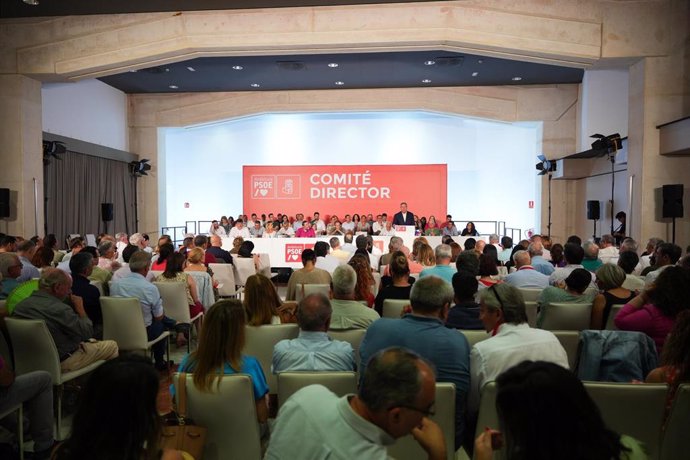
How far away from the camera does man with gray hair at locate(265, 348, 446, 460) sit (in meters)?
1.46

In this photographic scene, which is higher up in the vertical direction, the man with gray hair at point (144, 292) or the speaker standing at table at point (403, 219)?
the speaker standing at table at point (403, 219)

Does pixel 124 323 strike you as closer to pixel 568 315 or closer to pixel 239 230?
pixel 568 315

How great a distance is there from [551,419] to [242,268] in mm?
7605

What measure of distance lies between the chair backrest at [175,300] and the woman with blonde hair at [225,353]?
9.72ft

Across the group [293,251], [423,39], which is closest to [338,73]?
[423,39]

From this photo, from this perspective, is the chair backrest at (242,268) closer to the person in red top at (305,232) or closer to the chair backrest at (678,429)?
the person in red top at (305,232)

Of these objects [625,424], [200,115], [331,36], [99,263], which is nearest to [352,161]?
[200,115]

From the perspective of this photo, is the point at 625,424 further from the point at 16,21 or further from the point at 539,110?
the point at 539,110

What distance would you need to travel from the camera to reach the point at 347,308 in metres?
3.74

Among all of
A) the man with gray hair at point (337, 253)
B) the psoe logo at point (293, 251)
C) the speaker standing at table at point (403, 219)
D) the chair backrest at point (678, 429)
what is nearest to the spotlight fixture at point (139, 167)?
the psoe logo at point (293, 251)

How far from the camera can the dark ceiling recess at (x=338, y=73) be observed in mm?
12695

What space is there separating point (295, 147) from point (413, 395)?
16.7 m

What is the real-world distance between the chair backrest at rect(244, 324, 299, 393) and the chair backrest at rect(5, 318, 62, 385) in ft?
4.17

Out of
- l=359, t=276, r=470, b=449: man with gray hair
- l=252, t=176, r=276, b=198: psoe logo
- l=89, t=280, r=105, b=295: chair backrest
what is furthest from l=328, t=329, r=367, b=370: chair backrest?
l=252, t=176, r=276, b=198: psoe logo
